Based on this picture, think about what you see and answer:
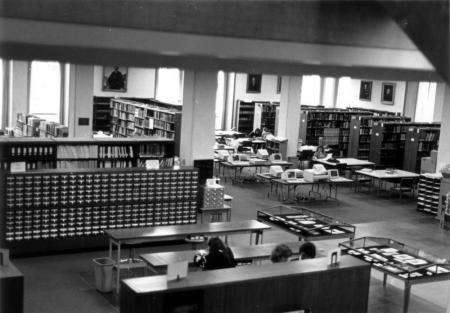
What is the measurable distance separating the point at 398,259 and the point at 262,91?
65.4 feet

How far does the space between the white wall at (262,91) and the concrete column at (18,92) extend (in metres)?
9.28

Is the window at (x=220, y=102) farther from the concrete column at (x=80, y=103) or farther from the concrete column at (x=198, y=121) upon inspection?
the concrete column at (x=198, y=121)

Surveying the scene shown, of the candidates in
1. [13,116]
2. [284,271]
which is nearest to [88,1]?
[284,271]

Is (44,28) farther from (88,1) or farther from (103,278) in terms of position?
(103,278)

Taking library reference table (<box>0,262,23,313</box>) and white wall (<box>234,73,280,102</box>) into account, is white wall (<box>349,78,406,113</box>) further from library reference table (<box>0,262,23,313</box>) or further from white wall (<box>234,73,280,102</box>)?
library reference table (<box>0,262,23,313</box>)

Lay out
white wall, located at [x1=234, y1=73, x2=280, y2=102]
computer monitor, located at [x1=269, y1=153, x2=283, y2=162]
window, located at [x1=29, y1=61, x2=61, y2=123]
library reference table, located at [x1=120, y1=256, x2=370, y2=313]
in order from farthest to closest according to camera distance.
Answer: white wall, located at [x1=234, y1=73, x2=280, y2=102] → window, located at [x1=29, y1=61, x2=61, y2=123] → computer monitor, located at [x1=269, y1=153, x2=283, y2=162] → library reference table, located at [x1=120, y1=256, x2=370, y2=313]

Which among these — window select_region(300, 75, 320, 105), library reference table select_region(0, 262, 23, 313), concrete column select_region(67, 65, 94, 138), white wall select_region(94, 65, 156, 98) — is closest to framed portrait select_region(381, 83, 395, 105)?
window select_region(300, 75, 320, 105)

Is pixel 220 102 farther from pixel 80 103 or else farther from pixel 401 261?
pixel 401 261

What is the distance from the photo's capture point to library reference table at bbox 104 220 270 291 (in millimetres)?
8422

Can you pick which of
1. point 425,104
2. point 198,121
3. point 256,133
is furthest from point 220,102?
point 198,121

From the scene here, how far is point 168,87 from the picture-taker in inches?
1042

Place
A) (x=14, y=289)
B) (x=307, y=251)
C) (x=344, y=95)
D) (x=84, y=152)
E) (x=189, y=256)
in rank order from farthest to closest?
(x=344, y=95)
(x=84, y=152)
(x=189, y=256)
(x=307, y=251)
(x=14, y=289)

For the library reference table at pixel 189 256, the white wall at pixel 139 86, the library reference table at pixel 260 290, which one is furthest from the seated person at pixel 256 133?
the library reference table at pixel 260 290

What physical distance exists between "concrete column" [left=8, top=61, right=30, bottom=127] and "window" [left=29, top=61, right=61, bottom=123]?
4.29 ft
